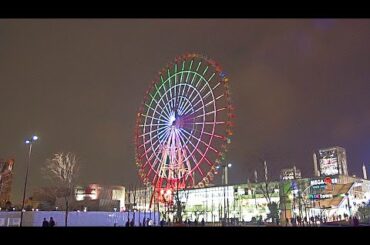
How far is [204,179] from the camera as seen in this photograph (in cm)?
4041

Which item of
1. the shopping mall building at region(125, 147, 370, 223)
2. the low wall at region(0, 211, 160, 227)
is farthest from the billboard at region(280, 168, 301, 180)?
the low wall at region(0, 211, 160, 227)

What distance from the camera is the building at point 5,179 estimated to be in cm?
6575

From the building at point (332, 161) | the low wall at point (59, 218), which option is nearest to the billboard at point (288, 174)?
the low wall at point (59, 218)

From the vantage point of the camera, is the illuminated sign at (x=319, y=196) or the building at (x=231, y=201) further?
the building at (x=231, y=201)

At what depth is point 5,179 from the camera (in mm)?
66562

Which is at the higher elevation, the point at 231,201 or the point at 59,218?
the point at 231,201

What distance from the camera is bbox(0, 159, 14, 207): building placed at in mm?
65750

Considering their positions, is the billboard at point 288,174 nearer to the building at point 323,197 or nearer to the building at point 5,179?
the building at point 323,197

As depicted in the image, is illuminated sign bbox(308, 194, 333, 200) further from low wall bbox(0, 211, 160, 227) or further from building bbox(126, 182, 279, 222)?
low wall bbox(0, 211, 160, 227)
